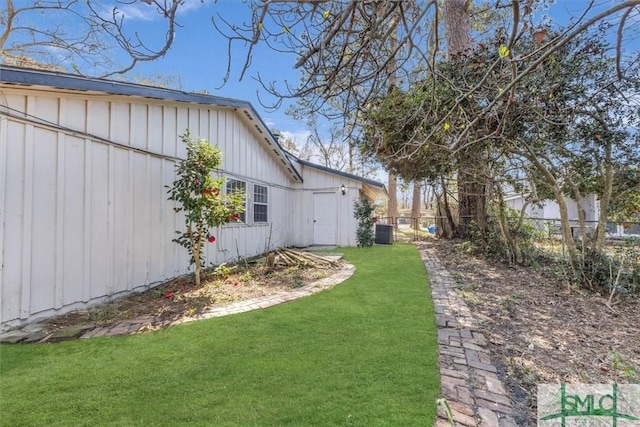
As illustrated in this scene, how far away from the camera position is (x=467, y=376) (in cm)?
271

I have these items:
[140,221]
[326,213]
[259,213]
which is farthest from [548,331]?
[326,213]

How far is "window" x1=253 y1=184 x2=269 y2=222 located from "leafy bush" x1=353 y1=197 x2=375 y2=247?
3.54m

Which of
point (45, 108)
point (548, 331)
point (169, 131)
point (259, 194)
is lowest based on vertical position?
point (548, 331)

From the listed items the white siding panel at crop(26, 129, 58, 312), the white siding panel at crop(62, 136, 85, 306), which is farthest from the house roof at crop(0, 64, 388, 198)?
the white siding panel at crop(62, 136, 85, 306)

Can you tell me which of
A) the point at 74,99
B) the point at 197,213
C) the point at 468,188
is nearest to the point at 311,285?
the point at 197,213

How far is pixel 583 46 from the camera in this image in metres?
5.25

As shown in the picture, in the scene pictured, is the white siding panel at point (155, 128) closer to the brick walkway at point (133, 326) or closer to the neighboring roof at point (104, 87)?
the neighboring roof at point (104, 87)

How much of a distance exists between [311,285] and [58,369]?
3.85 m

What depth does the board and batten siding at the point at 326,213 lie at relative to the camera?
40.1ft

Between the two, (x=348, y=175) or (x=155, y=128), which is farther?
(x=348, y=175)

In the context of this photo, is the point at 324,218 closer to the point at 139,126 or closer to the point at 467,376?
the point at 139,126

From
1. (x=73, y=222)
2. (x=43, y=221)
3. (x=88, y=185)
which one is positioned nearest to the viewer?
(x=43, y=221)

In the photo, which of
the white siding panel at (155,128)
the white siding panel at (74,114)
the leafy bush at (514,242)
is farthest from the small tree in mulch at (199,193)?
the leafy bush at (514,242)

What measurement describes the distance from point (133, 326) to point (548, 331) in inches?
207
